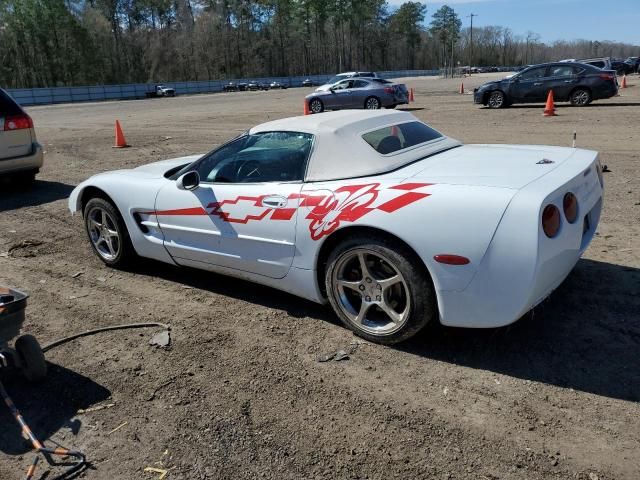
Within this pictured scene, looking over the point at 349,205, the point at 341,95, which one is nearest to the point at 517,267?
the point at 349,205

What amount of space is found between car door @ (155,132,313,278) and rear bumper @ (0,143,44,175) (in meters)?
5.31

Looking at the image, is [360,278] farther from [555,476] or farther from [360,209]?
[555,476]

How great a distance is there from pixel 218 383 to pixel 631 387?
7.50 feet

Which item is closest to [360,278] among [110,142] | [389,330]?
[389,330]

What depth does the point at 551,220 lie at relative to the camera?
9.74 ft

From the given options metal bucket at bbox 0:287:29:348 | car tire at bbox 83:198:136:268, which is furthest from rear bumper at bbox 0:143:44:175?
metal bucket at bbox 0:287:29:348

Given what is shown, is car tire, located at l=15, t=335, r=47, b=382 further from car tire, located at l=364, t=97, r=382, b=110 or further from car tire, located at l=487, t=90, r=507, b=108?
car tire, located at l=364, t=97, r=382, b=110

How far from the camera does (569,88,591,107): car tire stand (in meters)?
18.4

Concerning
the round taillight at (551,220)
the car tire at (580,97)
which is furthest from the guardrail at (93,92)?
the round taillight at (551,220)

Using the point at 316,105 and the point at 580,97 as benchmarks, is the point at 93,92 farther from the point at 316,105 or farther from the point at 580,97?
the point at 580,97

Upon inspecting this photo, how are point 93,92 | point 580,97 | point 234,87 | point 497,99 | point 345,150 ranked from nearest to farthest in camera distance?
point 345,150
point 580,97
point 497,99
point 93,92
point 234,87

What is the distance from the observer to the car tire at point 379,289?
3195 mm

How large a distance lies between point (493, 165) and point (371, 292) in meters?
1.14

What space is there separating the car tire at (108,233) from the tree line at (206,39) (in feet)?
287
